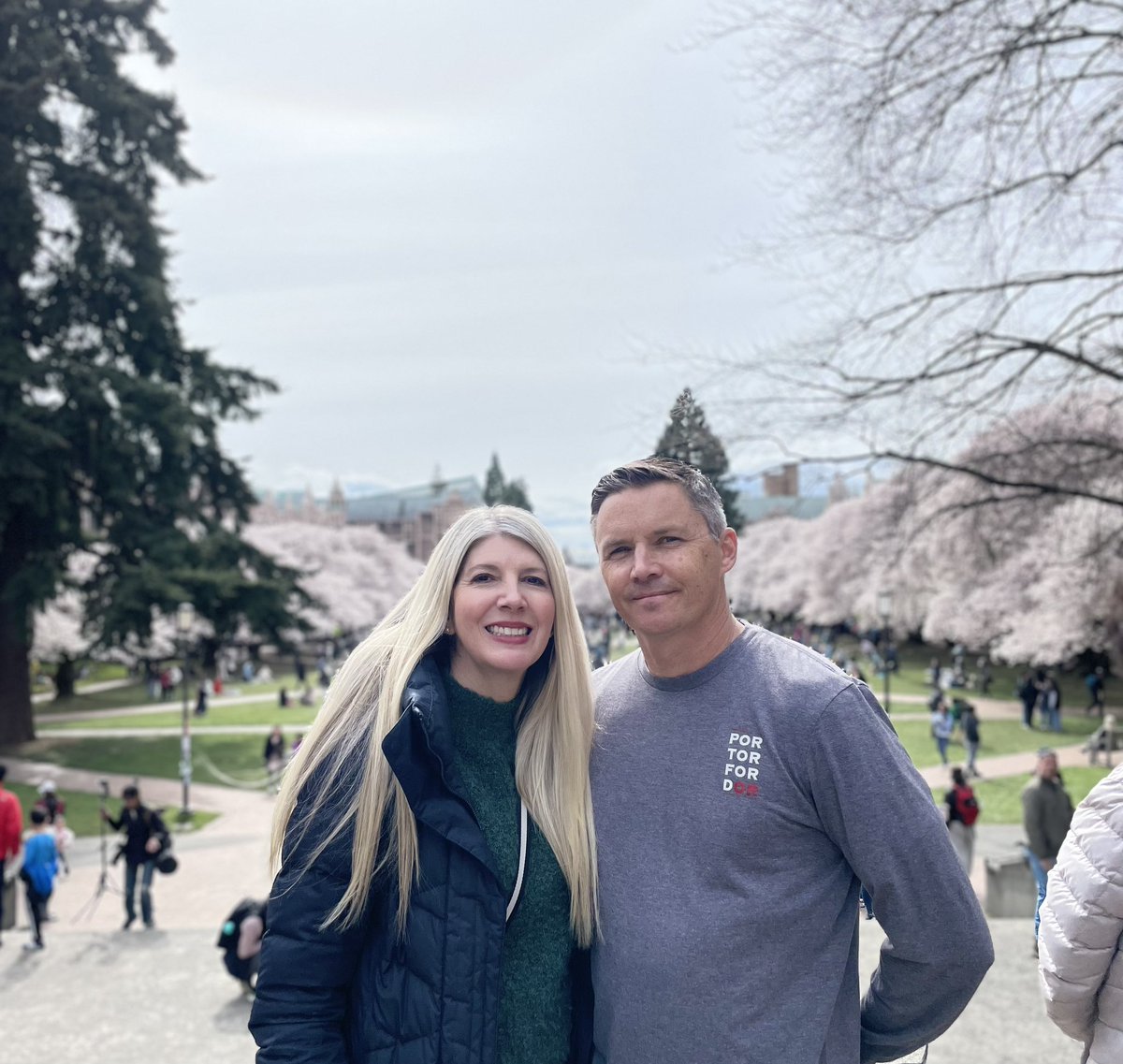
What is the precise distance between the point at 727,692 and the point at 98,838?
51.0 feet

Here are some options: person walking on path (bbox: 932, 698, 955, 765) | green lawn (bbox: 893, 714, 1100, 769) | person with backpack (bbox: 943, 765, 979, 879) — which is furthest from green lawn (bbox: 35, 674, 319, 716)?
person with backpack (bbox: 943, 765, 979, 879)

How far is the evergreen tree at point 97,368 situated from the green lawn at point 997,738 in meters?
15.0

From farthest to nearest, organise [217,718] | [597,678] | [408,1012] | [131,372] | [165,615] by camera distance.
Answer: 1. [217,718]
2. [131,372]
3. [165,615]
4. [597,678]
5. [408,1012]

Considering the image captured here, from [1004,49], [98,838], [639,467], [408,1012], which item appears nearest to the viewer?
[408,1012]

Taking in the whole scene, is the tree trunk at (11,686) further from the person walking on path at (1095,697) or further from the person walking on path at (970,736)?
the person walking on path at (1095,697)

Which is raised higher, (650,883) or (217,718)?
(650,883)

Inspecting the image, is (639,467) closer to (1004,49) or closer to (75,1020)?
(1004,49)

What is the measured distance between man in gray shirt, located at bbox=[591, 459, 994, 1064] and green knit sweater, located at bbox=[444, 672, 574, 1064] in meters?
0.10

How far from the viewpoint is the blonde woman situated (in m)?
2.15

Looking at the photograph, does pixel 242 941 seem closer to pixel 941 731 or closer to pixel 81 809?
pixel 81 809

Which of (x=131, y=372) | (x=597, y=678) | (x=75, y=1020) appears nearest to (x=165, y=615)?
(x=131, y=372)

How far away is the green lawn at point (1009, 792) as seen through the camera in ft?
47.4

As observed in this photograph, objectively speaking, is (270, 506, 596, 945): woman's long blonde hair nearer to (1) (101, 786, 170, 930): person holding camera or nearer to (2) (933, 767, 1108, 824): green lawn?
(1) (101, 786, 170, 930): person holding camera

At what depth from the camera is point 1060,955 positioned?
1.99 meters
